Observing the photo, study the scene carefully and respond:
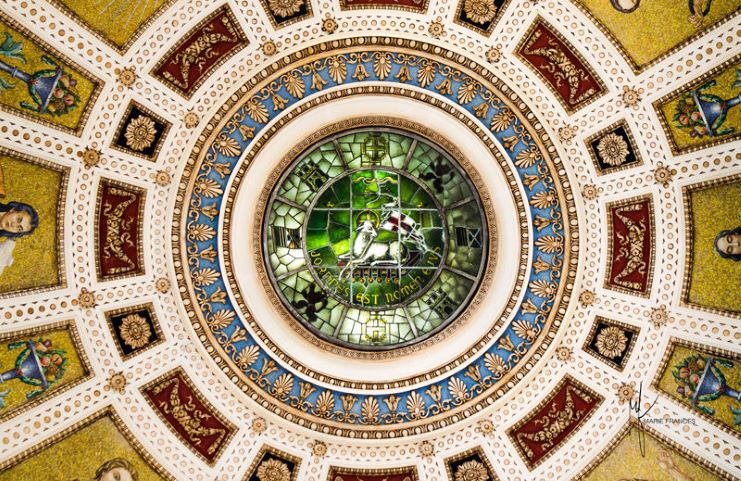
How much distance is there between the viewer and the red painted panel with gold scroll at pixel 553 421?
45.7 feet

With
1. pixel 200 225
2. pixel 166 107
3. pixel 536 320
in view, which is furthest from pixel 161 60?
pixel 536 320

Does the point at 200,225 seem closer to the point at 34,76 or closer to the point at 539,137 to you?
the point at 34,76

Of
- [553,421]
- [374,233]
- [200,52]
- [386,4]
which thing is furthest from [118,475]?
[386,4]

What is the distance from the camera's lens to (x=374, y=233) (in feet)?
49.1

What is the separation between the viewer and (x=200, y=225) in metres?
14.0

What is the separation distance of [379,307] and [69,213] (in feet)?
22.2

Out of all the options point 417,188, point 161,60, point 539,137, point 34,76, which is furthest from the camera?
point 417,188

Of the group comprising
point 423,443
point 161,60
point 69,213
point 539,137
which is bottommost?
point 423,443

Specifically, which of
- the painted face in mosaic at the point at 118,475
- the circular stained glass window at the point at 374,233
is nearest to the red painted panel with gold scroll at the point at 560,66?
the circular stained glass window at the point at 374,233

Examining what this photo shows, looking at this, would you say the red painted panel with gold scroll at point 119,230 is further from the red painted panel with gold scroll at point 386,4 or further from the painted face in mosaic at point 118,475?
the red painted panel with gold scroll at point 386,4

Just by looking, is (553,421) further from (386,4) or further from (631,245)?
(386,4)

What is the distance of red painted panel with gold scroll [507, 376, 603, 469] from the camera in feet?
45.7

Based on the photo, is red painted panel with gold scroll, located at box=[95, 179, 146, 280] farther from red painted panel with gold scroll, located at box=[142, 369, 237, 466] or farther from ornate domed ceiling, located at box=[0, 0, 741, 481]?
red painted panel with gold scroll, located at box=[142, 369, 237, 466]

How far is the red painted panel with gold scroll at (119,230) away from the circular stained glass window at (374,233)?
8.96 feet
